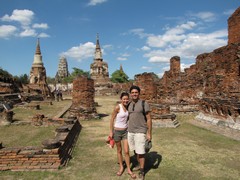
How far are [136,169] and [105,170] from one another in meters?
0.62

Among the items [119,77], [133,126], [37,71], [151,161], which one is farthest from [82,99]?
[119,77]

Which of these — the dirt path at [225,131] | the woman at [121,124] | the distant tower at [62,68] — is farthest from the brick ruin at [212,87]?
the distant tower at [62,68]

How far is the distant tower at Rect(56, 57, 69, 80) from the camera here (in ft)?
302

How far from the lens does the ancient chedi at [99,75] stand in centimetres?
3919

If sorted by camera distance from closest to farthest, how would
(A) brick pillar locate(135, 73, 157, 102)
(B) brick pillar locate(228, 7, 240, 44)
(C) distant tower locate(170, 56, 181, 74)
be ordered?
(A) brick pillar locate(135, 73, 157, 102) → (B) brick pillar locate(228, 7, 240, 44) → (C) distant tower locate(170, 56, 181, 74)

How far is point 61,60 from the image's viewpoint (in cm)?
9419

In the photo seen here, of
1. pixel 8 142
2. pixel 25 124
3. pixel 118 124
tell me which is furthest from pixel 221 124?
pixel 25 124

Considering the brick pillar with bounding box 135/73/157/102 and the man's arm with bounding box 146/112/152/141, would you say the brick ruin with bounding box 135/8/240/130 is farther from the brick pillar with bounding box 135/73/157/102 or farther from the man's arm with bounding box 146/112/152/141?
the man's arm with bounding box 146/112/152/141

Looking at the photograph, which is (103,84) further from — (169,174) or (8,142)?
(169,174)

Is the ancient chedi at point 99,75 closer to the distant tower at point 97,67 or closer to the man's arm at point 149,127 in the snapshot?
the distant tower at point 97,67

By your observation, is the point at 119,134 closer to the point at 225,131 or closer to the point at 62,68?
the point at 225,131

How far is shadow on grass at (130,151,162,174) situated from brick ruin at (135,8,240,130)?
389 cm

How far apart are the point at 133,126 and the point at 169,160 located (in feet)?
4.97

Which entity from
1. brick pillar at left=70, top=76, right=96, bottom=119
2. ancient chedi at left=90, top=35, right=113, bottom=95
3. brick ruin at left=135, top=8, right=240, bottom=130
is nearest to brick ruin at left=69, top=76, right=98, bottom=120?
brick pillar at left=70, top=76, right=96, bottom=119
